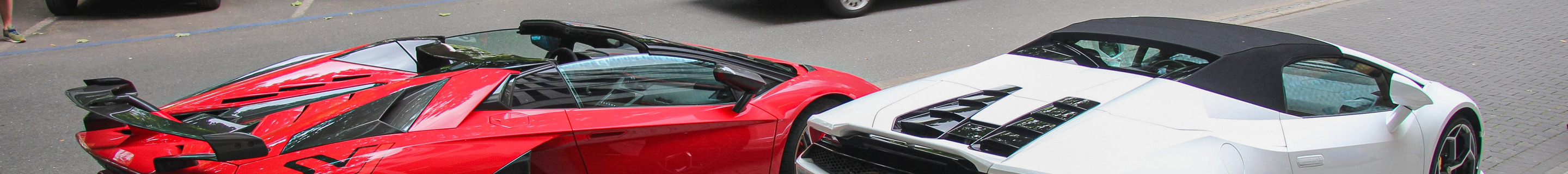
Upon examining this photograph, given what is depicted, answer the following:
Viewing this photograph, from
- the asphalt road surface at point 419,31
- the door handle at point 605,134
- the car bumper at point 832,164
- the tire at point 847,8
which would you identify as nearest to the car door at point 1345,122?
the car bumper at point 832,164

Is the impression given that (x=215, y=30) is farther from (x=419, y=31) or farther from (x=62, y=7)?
(x=62, y=7)

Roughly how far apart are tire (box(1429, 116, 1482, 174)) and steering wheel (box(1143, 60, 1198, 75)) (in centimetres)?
96

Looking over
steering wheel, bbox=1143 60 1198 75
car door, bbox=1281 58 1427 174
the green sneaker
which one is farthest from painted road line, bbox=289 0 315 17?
car door, bbox=1281 58 1427 174

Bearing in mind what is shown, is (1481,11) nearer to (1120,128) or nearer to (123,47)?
(1120,128)

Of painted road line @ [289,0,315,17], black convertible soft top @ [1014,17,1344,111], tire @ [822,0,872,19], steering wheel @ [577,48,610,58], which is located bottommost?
painted road line @ [289,0,315,17]

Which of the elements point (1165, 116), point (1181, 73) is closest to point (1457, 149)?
point (1181, 73)

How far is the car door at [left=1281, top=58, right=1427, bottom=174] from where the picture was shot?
10.6 ft

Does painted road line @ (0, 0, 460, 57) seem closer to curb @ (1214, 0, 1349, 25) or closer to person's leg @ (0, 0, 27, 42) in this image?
person's leg @ (0, 0, 27, 42)

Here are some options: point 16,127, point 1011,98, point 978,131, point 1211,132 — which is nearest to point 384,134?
point 978,131

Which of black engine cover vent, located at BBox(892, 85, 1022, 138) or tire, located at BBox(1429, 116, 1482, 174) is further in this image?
tire, located at BBox(1429, 116, 1482, 174)

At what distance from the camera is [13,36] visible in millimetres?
8617

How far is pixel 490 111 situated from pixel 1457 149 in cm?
392

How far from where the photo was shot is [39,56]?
7844mm

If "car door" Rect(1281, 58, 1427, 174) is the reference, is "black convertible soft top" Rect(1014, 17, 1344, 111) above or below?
above
